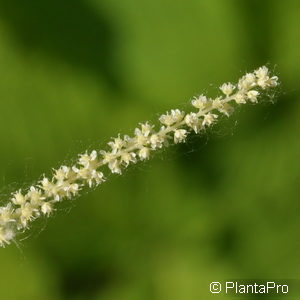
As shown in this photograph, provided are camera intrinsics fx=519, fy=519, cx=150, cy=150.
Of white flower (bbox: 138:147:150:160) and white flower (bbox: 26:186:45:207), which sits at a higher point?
white flower (bbox: 138:147:150:160)

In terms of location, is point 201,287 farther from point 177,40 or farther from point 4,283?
point 177,40

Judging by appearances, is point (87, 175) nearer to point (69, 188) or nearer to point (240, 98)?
point (69, 188)

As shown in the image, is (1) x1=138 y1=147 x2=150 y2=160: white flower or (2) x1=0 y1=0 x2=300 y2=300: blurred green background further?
(2) x1=0 y1=0 x2=300 y2=300: blurred green background

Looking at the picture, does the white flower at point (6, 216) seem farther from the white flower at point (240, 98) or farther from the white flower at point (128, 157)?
the white flower at point (240, 98)

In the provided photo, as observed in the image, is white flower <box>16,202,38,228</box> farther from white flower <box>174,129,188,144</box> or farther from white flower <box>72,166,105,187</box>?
white flower <box>174,129,188,144</box>

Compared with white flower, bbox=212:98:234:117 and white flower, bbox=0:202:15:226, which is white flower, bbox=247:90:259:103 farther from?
white flower, bbox=0:202:15:226

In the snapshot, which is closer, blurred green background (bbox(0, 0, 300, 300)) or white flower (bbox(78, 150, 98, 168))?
white flower (bbox(78, 150, 98, 168))

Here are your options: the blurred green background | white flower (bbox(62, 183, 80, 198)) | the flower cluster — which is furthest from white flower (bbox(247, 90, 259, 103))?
the blurred green background

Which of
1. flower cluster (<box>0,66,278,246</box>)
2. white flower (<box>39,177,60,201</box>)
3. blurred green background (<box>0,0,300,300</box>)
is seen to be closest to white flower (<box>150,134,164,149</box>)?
flower cluster (<box>0,66,278,246</box>)

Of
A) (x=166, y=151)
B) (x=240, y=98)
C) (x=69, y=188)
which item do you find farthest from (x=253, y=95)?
(x=166, y=151)

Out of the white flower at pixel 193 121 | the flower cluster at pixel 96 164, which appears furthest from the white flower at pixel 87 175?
the white flower at pixel 193 121

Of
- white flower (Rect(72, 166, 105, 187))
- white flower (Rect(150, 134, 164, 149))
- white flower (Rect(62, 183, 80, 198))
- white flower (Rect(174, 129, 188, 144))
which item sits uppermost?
white flower (Rect(174, 129, 188, 144))
